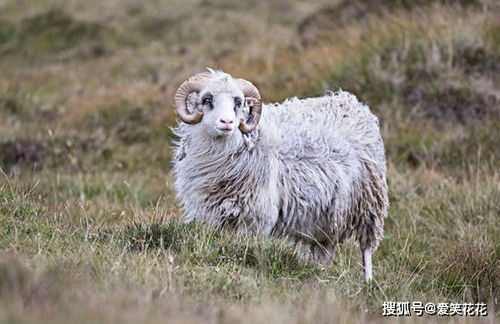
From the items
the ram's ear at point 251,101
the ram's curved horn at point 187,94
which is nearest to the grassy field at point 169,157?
the ram's curved horn at point 187,94

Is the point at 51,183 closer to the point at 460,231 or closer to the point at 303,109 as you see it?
the point at 303,109

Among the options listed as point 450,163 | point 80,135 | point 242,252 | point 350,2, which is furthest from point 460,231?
point 350,2

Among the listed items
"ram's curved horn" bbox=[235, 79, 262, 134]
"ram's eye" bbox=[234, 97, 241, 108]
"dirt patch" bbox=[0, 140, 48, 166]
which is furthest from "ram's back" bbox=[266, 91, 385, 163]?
"dirt patch" bbox=[0, 140, 48, 166]

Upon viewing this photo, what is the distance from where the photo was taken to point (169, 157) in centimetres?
1205

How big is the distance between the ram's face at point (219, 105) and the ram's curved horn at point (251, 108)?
7 cm

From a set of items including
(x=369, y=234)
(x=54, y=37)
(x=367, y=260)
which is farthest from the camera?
(x=54, y=37)

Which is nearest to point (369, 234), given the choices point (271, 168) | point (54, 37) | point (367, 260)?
point (367, 260)

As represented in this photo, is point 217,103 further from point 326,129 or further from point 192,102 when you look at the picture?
point 326,129

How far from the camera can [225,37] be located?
22859mm

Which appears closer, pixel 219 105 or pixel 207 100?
pixel 219 105

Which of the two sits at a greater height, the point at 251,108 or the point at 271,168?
the point at 251,108

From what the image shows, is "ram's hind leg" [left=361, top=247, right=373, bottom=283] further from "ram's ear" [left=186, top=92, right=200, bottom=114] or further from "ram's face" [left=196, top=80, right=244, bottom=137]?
"ram's ear" [left=186, top=92, right=200, bottom=114]

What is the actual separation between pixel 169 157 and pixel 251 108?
4981 mm

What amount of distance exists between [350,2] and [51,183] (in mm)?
9658
